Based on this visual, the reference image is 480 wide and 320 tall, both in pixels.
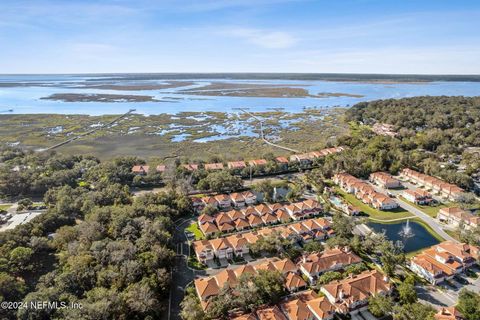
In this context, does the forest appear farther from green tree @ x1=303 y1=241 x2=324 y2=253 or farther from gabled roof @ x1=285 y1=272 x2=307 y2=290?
green tree @ x1=303 y1=241 x2=324 y2=253

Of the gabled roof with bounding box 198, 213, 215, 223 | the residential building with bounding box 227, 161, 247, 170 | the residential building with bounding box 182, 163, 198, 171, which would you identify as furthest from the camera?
the residential building with bounding box 227, 161, 247, 170

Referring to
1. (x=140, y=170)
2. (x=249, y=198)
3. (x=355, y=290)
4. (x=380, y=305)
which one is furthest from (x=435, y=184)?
(x=140, y=170)

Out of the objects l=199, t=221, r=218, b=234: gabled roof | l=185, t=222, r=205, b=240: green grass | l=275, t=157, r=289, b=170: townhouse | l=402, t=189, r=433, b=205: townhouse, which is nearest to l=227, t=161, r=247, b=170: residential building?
l=275, t=157, r=289, b=170: townhouse

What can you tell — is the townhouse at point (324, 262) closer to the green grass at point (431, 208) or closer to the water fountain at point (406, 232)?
the water fountain at point (406, 232)

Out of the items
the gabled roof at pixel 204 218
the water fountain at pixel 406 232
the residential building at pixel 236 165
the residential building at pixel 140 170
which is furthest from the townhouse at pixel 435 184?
the residential building at pixel 140 170

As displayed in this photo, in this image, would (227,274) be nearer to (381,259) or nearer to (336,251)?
(336,251)

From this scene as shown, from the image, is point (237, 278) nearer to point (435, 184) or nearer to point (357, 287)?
point (357, 287)
